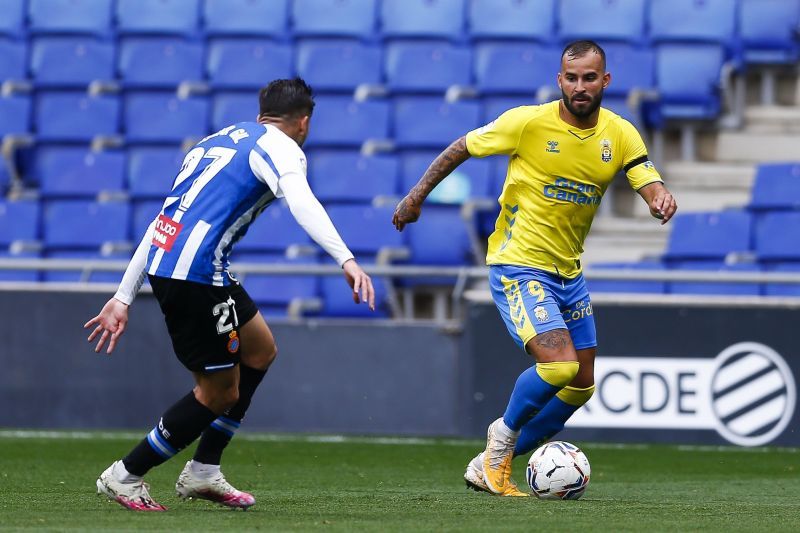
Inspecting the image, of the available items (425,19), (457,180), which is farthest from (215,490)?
(425,19)

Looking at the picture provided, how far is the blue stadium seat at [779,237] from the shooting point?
482 inches

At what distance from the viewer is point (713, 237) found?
499 inches

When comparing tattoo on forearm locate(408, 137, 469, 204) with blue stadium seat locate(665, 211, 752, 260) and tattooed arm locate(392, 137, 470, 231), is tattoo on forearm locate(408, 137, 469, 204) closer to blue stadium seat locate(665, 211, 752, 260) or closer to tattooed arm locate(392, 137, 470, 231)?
tattooed arm locate(392, 137, 470, 231)

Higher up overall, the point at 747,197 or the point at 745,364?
the point at 747,197

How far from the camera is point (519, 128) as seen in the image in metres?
7.41

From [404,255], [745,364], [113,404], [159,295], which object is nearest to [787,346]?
[745,364]

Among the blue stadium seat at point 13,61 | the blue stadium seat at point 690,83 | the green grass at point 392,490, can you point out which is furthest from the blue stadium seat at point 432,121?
the blue stadium seat at point 13,61

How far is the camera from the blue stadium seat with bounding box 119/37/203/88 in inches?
610

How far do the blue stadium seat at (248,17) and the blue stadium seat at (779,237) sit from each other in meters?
5.95

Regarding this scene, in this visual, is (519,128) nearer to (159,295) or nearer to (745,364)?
(159,295)

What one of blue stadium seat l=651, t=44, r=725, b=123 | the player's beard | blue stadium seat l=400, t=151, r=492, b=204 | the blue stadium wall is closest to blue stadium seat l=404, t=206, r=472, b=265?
blue stadium seat l=400, t=151, r=492, b=204

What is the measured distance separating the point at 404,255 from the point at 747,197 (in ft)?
11.9

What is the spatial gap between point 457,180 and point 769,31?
3750 millimetres

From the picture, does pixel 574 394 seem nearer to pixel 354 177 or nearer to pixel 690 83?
pixel 354 177
